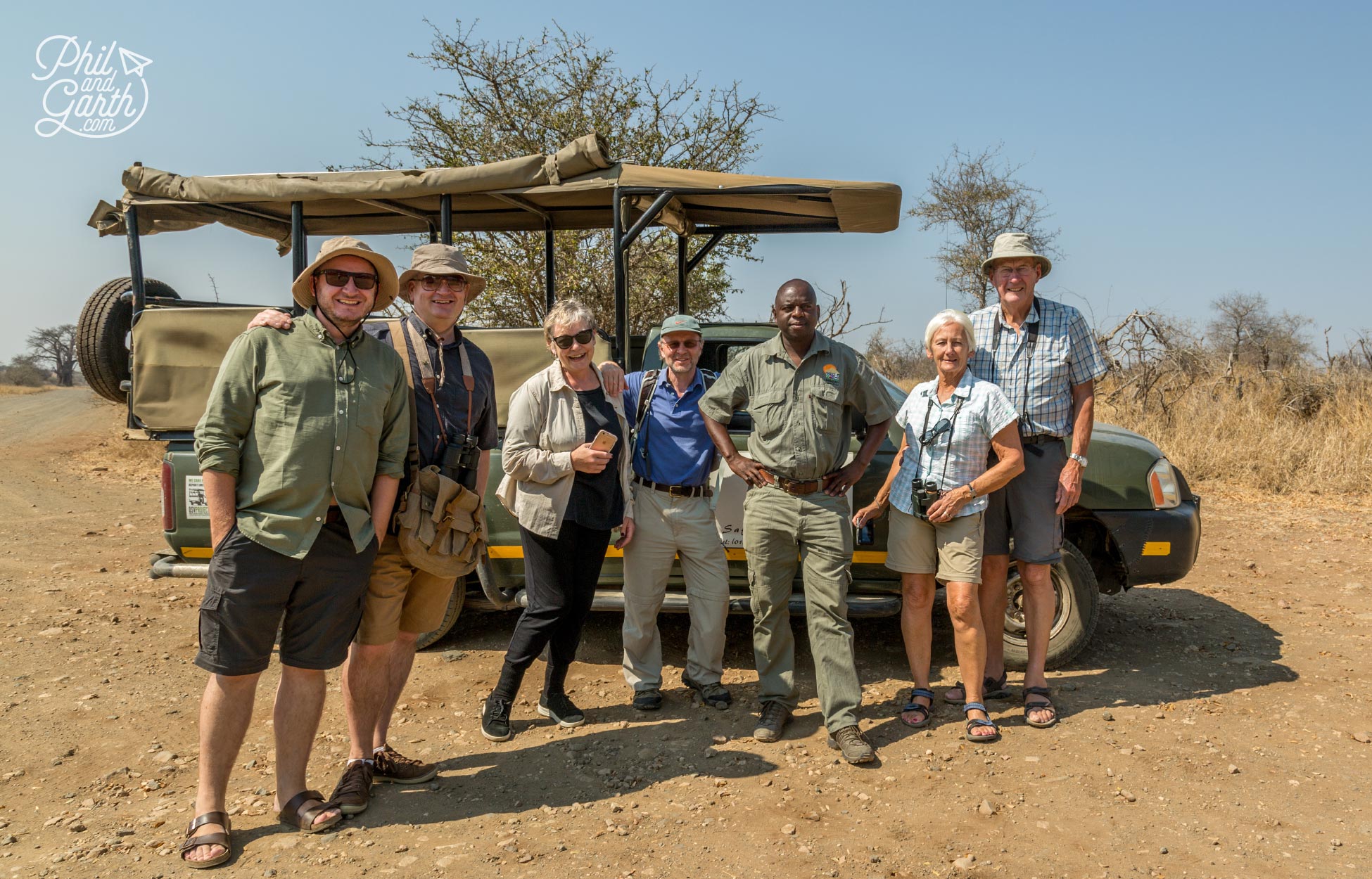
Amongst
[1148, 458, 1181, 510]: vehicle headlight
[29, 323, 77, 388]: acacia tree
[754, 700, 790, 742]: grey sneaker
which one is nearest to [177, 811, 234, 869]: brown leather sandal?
[754, 700, 790, 742]: grey sneaker

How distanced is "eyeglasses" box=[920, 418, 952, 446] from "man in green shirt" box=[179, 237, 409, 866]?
2168mm

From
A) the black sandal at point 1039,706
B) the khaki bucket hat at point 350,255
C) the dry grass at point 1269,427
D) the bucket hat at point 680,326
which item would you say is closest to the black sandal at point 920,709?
the black sandal at point 1039,706

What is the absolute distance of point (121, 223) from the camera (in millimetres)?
5434

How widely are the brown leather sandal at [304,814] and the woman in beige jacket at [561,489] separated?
891mm

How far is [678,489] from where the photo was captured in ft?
13.8

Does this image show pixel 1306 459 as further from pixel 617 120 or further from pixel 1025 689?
pixel 617 120

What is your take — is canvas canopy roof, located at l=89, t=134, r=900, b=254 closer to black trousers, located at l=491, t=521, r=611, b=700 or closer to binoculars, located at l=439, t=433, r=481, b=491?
binoculars, located at l=439, t=433, r=481, b=491

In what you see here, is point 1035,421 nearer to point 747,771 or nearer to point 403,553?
point 747,771

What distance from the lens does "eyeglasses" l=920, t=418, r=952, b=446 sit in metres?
3.94

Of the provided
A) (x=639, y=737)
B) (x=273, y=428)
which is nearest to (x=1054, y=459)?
(x=639, y=737)

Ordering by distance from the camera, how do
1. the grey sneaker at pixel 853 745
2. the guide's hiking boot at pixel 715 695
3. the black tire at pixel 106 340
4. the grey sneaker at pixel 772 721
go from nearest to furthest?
1. the grey sneaker at pixel 853 745
2. the grey sneaker at pixel 772 721
3. the guide's hiking boot at pixel 715 695
4. the black tire at pixel 106 340

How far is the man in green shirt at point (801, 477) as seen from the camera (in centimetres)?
388

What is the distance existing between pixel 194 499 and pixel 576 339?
250cm

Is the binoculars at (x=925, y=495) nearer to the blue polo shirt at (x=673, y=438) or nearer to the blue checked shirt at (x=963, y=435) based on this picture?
the blue checked shirt at (x=963, y=435)
